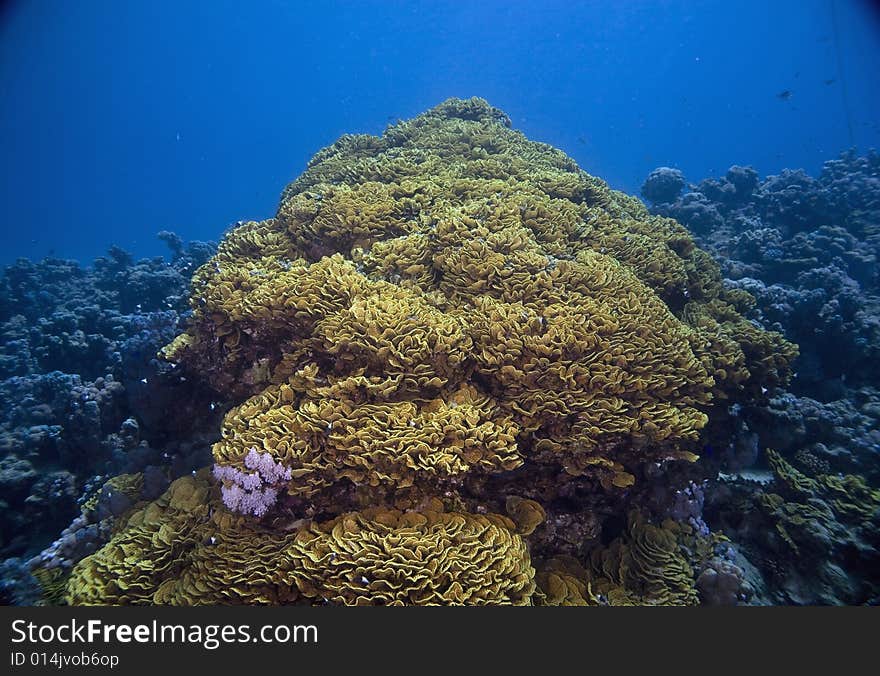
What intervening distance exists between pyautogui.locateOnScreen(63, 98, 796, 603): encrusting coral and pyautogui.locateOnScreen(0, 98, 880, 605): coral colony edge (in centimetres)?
3

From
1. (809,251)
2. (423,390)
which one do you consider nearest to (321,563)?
(423,390)

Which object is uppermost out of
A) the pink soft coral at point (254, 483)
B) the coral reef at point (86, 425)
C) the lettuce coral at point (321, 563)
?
the coral reef at point (86, 425)

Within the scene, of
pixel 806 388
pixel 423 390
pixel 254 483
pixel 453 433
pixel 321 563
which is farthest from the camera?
pixel 806 388

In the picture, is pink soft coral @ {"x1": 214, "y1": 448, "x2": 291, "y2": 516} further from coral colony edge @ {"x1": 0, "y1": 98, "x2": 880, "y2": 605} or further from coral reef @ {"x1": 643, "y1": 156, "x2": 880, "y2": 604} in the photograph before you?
coral reef @ {"x1": 643, "y1": 156, "x2": 880, "y2": 604}

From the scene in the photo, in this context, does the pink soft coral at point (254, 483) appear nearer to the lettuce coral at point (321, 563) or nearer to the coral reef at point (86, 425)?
the lettuce coral at point (321, 563)

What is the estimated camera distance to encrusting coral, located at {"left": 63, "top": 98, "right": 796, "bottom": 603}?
4203 millimetres

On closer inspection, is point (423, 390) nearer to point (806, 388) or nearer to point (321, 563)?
point (321, 563)

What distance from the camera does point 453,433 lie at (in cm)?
456

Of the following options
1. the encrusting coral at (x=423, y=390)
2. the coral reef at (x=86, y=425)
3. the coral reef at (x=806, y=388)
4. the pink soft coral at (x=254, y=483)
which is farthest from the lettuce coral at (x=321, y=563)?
the coral reef at (x=806, y=388)

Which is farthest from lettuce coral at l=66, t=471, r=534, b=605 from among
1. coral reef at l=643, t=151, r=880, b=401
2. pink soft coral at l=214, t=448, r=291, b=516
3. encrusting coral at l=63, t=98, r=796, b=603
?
coral reef at l=643, t=151, r=880, b=401

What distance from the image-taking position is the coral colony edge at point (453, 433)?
443 cm

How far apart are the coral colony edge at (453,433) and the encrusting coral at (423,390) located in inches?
1.3

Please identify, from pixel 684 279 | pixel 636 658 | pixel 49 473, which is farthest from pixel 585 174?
pixel 49 473

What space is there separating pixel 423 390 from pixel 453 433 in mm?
770
